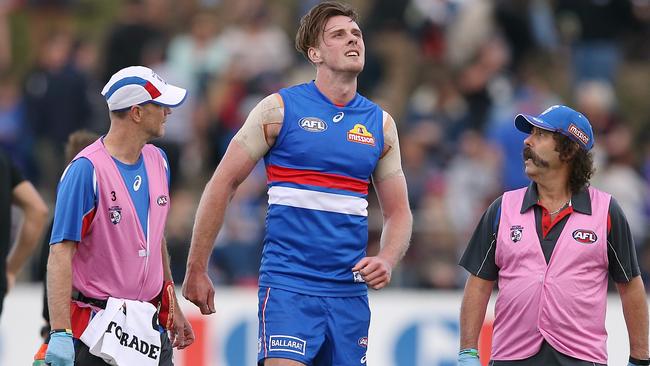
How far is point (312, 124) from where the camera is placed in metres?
8.14

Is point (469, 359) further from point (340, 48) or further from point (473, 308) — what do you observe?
point (340, 48)

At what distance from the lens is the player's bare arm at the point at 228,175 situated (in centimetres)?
812

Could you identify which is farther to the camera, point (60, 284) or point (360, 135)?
point (360, 135)

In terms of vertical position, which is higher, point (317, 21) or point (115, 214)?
A: point (317, 21)

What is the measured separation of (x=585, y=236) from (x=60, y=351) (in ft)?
10.0

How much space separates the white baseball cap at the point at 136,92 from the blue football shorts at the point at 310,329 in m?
1.26

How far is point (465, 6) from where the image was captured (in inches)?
702

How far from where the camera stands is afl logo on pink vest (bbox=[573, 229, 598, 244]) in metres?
8.00

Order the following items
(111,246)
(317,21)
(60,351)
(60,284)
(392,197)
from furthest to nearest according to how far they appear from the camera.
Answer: (392,197) → (317,21) → (111,246) → (60,284) → (60,351)

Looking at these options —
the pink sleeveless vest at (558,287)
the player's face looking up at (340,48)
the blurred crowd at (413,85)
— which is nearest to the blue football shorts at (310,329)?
Result: the pink sleeveless vest at (558,287)

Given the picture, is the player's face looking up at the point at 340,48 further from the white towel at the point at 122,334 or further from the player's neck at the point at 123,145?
the white towel at the point at 122,334

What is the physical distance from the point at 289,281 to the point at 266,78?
9.23 meters

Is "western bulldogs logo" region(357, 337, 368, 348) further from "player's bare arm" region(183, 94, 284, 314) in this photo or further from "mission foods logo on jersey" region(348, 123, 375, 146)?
"mission foods logo on jersey" region(348, 123, 375, 146)

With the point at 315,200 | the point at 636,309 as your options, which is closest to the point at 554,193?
the point at 636,309
